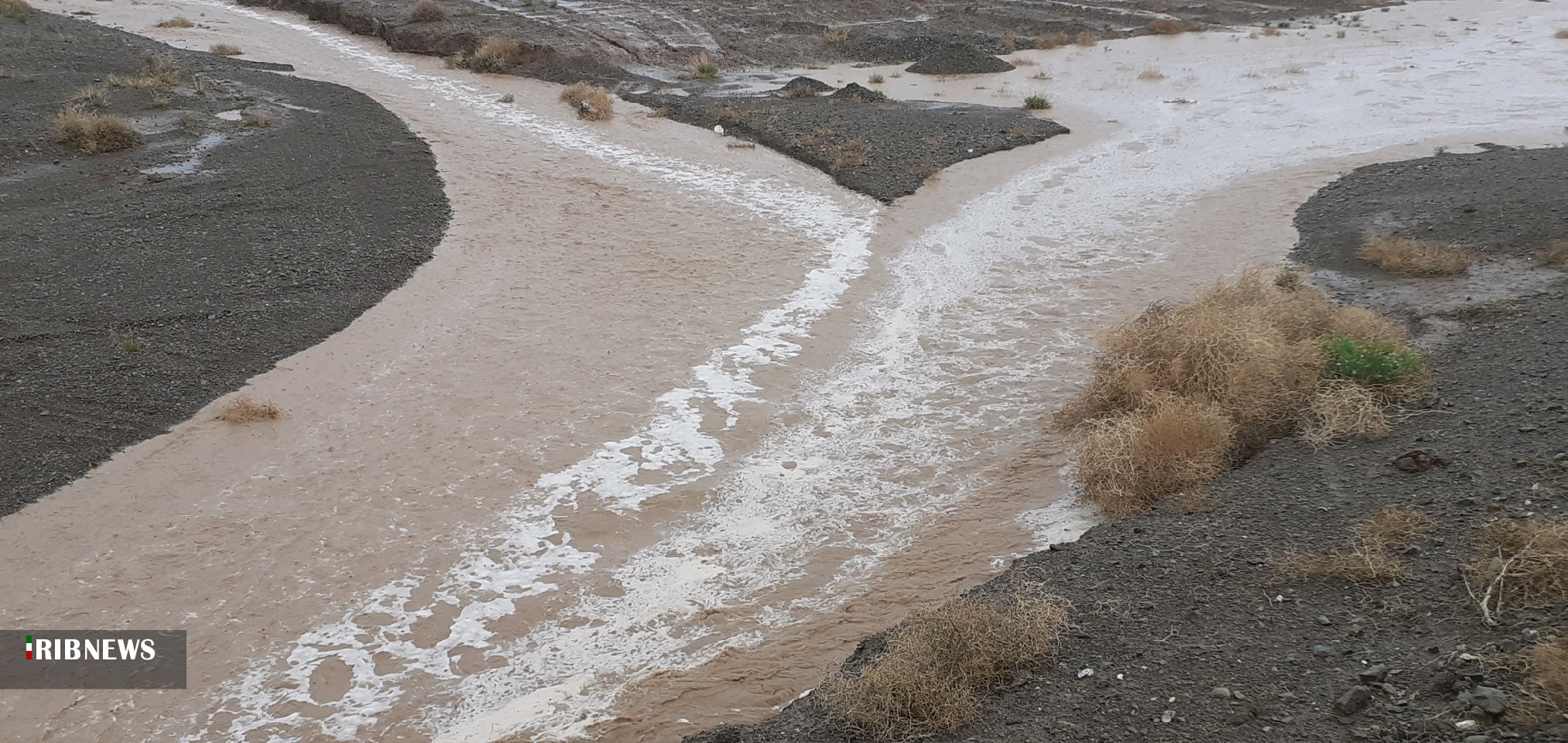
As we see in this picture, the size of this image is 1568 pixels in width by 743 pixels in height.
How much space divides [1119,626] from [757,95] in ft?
68.1

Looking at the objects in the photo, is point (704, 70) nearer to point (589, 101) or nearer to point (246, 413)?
point (589, 101)

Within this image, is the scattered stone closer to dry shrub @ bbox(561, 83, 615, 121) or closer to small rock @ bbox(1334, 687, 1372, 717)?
small rock @ bbox(1334, 687, 1372, 717)

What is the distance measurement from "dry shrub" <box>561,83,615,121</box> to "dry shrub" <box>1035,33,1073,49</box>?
15.7m

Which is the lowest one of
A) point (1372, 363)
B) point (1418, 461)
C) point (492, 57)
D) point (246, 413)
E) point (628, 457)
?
point (628, 457)

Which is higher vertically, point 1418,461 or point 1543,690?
point 1418,461

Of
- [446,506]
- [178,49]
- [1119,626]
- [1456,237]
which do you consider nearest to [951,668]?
[1119,626]

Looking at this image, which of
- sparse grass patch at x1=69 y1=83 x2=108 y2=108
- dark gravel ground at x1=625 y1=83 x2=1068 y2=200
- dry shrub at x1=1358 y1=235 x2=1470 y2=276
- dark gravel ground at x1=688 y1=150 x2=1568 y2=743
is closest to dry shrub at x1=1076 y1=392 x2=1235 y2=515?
dark gravel ground at x1=688 y1=150 x2=1568 y2=743

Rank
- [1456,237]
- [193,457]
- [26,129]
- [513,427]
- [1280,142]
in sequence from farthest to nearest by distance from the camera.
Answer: [1280,142]
[26,129]
[1456,237]
[513,427]
[193,457]

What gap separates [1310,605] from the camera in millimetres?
5758

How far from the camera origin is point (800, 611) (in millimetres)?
7328

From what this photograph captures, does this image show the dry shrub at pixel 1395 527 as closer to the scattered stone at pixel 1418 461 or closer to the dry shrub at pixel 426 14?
the scattered stone at pixel 1418 461

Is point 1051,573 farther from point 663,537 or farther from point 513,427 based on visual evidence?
point 513,427

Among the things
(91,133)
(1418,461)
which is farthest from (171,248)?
(1418,461)
